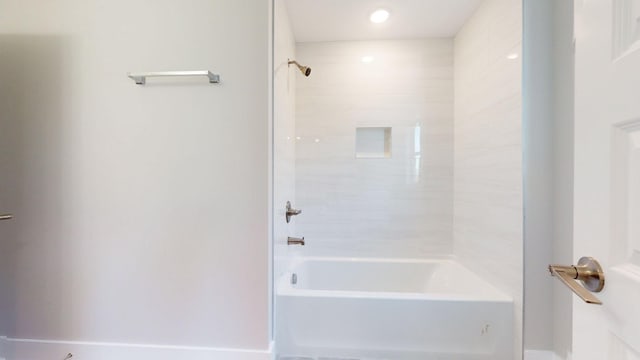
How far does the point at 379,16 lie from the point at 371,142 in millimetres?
987

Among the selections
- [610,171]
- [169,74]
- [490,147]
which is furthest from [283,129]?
A: [610,171]

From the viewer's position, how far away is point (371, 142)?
2592 mm

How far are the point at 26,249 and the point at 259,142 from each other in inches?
59.1

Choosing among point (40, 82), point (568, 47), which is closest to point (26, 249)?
point (40, 82)

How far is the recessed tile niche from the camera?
2582 mm

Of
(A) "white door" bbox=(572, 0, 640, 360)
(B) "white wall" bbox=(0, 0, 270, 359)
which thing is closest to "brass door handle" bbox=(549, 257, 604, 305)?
(A) "white door" bbox=(572, 0, 640, 360)

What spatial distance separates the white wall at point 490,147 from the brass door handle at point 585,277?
4.01ft

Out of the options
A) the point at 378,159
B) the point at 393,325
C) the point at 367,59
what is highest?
the point at 367,59

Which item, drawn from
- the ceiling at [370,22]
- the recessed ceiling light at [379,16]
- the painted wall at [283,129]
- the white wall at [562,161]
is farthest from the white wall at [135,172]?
the white wall at [562,161]

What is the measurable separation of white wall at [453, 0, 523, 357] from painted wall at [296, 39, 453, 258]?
0.49 ft

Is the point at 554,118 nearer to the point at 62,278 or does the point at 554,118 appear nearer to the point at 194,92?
the point at 194,92

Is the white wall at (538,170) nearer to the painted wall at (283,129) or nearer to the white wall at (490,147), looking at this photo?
the white wall at (490,147)

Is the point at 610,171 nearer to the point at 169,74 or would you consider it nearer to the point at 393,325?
the point at 393,325

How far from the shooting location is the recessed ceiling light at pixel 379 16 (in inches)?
83.8
